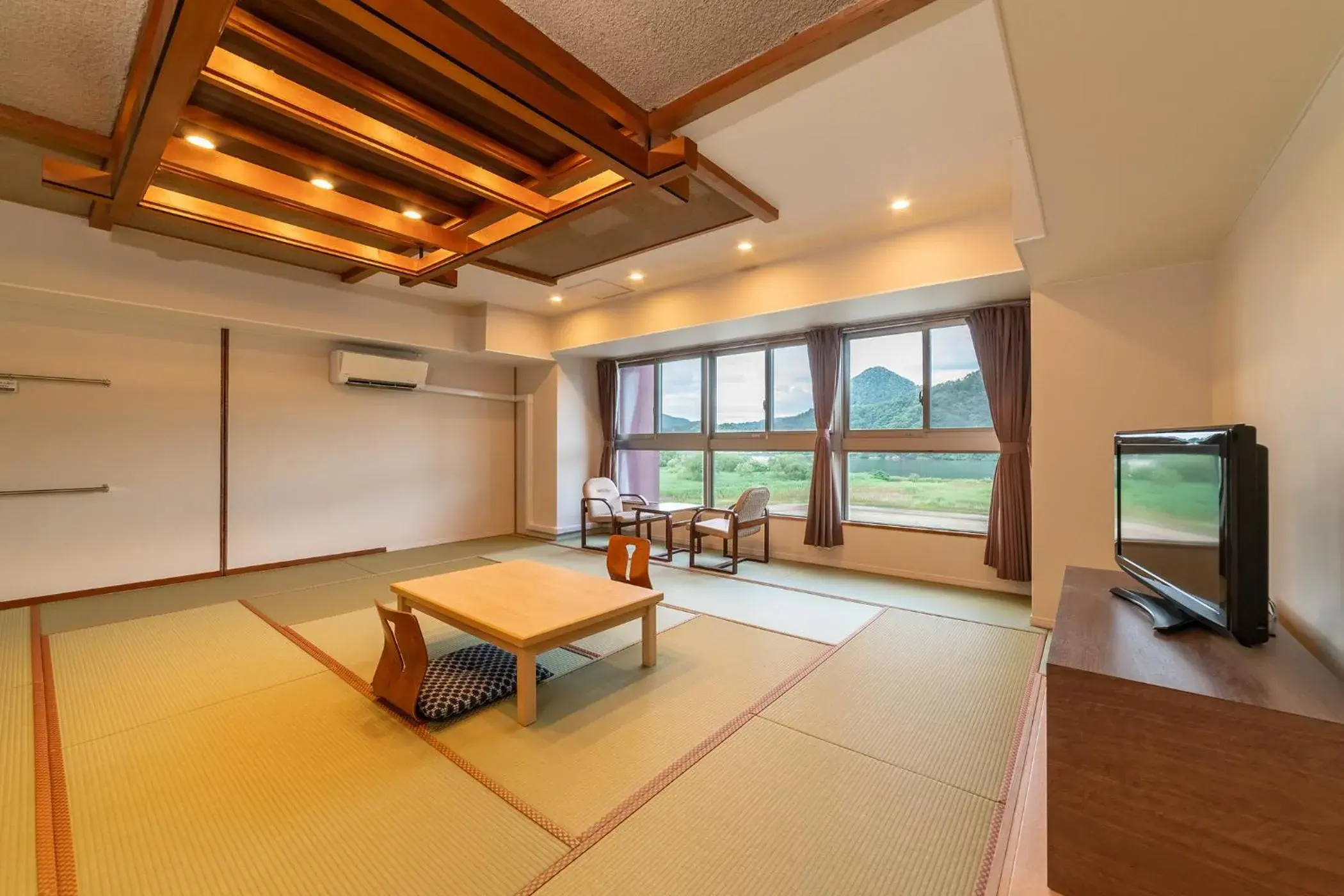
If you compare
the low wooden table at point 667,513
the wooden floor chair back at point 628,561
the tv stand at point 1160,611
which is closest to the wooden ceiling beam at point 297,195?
the wooden floor chair back at point 628,561

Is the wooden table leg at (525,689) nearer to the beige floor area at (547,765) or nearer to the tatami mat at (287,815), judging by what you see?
the beige floor area at (547,765)

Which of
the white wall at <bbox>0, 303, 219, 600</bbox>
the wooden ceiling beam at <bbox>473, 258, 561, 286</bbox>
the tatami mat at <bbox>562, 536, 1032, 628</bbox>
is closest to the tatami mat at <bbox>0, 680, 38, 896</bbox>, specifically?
the white wall at <bbox>0, 303, 219, 600</bbox>

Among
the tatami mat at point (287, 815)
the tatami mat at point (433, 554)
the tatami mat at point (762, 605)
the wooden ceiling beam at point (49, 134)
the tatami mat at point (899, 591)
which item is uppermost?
the wooden ceiling beam at point (49, 134)

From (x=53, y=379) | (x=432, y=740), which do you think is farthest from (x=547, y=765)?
(x=53, y=379)

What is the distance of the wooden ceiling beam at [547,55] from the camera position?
1811 mm

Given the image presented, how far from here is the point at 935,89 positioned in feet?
7.68

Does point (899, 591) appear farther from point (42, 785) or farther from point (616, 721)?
point (42, 785)

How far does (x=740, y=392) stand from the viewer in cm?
609

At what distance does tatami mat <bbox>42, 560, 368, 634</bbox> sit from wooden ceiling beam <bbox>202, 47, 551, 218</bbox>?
3.69 metres

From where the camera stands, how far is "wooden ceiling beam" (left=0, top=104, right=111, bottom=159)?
2.41m

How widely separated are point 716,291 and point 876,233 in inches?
60.6

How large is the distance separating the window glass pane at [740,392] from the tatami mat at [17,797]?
17.7 ft

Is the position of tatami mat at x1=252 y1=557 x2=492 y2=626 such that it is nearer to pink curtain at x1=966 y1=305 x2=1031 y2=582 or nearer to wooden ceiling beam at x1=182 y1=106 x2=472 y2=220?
wooden ceiling beam at x1=182 y1=106 x2=472 y2=220

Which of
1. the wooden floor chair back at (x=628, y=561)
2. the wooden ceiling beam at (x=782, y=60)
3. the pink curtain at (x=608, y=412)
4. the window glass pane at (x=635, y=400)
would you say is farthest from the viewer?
the pink curtain at (x=608, y=412)
